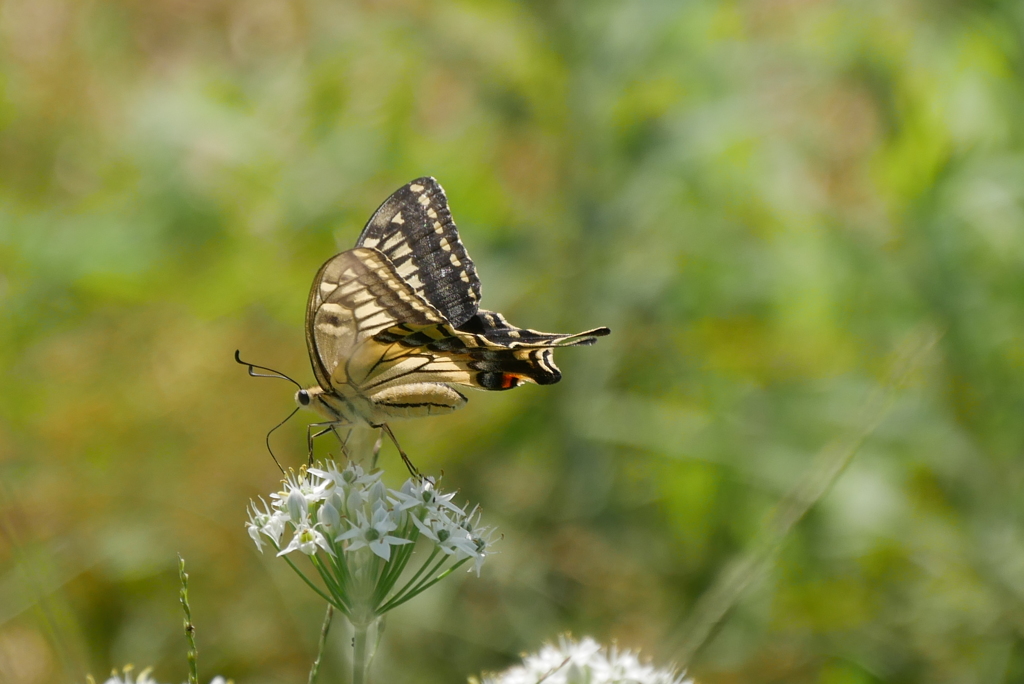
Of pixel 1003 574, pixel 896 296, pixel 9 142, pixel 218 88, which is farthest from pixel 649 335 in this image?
pixel 9 142

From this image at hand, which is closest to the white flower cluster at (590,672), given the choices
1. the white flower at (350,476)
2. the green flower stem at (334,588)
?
the green flower stem at (334,588)

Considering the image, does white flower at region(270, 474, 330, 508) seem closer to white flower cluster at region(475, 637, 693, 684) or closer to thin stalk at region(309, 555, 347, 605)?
thin stalk at region(309, 555, 347, 605)

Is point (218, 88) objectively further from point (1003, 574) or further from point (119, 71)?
point (1003, 574)

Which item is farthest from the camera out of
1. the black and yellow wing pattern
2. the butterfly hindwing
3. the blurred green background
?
the blurred green background

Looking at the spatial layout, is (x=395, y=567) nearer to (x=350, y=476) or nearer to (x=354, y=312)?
(x=350, y=476)

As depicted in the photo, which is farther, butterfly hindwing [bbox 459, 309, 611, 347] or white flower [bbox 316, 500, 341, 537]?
butterfly hindwing [bbox 459, 309, 611, 347]

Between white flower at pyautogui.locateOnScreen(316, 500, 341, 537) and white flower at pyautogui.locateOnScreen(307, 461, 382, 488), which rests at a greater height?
white flower at pyautogui.locateOnScreen(307, 461, 382, 488)

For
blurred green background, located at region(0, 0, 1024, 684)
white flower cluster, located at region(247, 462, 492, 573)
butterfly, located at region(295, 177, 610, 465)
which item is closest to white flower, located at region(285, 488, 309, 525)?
white flower cluster, located at region(247, 462, 492, 573)
